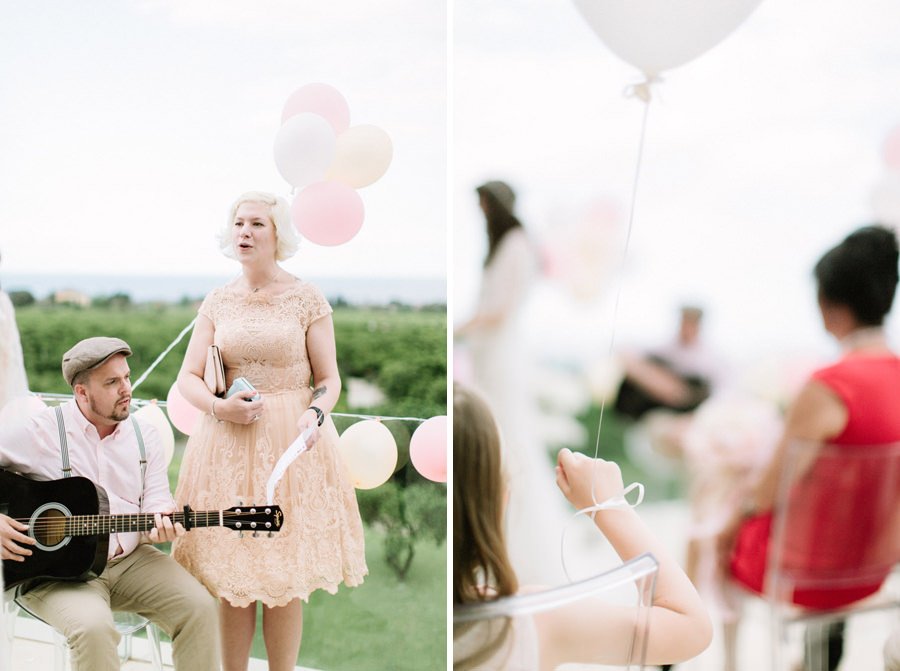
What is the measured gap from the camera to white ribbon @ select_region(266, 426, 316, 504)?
94.6 inches

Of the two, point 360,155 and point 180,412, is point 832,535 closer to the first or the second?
point 360,155

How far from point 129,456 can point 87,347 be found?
1.08 feet

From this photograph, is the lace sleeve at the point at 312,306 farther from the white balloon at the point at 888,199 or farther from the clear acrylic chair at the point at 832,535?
the white balloon at the point at 888,199

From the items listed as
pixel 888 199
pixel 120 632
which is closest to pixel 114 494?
pixel 120 632

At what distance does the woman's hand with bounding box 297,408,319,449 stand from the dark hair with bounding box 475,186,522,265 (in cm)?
64

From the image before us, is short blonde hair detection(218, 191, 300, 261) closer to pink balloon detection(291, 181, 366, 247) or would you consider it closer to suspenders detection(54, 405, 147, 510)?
pink balloon detection(291, 181, 366, 247)

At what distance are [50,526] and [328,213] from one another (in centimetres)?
113

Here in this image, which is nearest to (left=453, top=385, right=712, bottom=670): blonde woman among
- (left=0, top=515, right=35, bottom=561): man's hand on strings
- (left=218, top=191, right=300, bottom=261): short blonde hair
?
(left=218, top=191, right=300, bottom=261): short blonde hair

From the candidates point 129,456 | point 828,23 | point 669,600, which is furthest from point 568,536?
point 828,23

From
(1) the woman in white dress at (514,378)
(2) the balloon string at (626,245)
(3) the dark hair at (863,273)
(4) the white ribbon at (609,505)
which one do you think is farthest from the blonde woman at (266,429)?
(3) the dark hair at (863,273)

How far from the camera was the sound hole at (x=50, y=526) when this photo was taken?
2381 millimetres

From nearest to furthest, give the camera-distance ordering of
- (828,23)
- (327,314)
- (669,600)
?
(828,23) < (669,600) < (327,314)

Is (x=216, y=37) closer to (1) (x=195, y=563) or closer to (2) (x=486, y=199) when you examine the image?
(2) (x=486, y=199)

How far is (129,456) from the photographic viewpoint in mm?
2451
